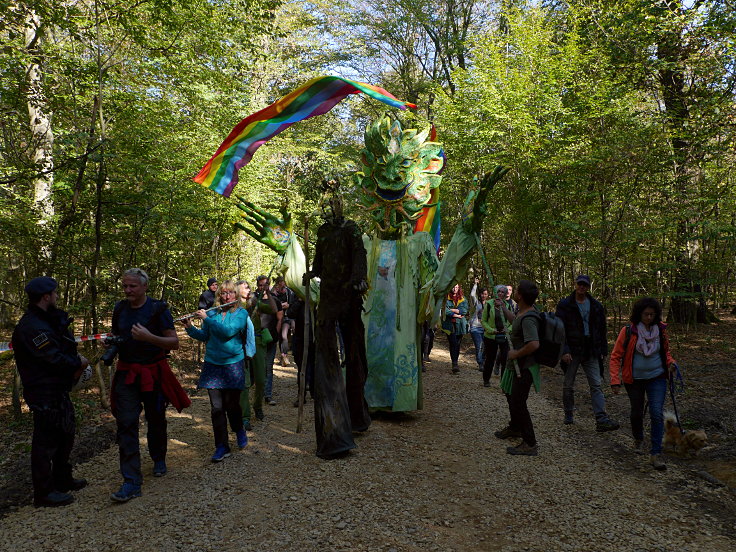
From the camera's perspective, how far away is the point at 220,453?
5059 millimetres

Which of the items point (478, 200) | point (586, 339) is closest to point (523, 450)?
point (586, 339)

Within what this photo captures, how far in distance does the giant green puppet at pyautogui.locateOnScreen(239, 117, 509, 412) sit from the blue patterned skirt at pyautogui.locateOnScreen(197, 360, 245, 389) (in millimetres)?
1536

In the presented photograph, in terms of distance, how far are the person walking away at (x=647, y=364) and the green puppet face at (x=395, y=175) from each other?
111 inches

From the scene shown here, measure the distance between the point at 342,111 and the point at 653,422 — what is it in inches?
905

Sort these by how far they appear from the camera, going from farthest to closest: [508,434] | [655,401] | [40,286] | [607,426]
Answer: [607,426]
[508,434]
[655,401]
[40,286]

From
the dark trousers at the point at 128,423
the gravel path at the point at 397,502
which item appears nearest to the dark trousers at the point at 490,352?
the gravel path at the point at 397,502

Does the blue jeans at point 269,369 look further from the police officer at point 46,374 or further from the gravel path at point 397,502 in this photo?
the police officer at point 46,374

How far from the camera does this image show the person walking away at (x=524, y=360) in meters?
5.08

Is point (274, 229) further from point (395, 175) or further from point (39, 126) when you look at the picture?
point (39, 126)

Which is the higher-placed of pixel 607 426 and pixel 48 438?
pixel 48 438

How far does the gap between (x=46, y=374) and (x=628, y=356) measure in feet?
16.9

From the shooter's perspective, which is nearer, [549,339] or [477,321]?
[549,339]

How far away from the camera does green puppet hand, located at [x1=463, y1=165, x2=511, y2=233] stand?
517 cm

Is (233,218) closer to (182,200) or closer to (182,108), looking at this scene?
(182,200)
